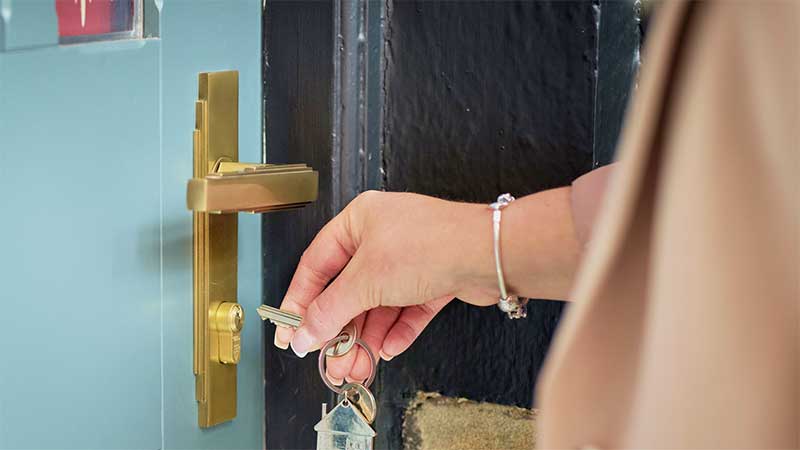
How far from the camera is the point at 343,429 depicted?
77cm

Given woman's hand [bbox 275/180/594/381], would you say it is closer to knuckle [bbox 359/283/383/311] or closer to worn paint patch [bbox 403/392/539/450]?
knuckle [bbox 359/283/383/311]

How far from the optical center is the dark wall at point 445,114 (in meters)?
0.88

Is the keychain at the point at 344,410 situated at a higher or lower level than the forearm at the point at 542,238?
lower

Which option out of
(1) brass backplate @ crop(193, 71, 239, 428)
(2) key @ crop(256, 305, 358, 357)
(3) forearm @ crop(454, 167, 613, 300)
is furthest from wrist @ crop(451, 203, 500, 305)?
(1) brass backplate @ crop(193, 71, 239, 428)

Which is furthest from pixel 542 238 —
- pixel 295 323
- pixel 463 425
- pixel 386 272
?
pixel 463 425

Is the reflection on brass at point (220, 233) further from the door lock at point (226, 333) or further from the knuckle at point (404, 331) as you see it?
the knuckle at point (404, 331)

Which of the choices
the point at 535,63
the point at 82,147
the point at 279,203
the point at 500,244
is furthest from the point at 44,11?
the point at 535,63

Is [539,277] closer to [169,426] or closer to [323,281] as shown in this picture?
[323,281]

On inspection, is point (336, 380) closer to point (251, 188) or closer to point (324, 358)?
point (324, 358)

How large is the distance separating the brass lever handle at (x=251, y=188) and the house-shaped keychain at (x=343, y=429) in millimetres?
177

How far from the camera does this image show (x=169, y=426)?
80 centimetres

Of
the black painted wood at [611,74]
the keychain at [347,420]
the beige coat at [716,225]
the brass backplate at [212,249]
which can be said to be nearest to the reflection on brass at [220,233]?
the brass backplate at [212,249]

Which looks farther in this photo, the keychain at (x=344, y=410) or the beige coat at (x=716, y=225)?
the keychain at (x=344, y=410)

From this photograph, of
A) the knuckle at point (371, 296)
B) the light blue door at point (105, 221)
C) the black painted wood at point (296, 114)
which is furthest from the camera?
the black painted wood at point (296, 114)
